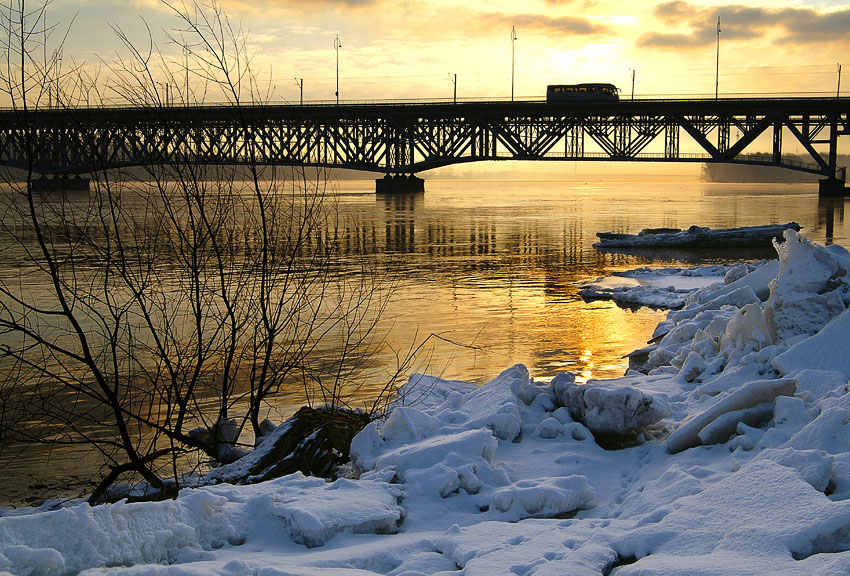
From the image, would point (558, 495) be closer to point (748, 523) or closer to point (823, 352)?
point (748, 523)

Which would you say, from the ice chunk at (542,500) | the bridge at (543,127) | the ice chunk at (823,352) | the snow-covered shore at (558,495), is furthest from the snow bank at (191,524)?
the bridge at (543,127)

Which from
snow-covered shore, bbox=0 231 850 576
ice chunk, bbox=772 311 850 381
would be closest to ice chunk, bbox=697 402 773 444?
snow-covered shore, bbox=0 231 850 576

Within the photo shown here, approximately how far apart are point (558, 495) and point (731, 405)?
1884 mm

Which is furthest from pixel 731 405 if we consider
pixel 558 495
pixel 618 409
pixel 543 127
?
pixel 543 127

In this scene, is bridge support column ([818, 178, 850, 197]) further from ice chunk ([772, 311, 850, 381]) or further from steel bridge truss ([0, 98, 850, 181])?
ice chunk ([772, 311, 850, 381])

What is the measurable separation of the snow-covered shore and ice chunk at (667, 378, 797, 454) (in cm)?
1

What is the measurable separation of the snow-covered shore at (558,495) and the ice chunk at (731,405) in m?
0.01

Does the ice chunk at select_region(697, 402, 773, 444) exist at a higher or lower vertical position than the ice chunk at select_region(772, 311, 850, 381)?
lower

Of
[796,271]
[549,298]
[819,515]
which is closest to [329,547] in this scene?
[819,515]

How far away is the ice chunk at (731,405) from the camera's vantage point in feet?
19.7

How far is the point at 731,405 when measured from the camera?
20.0 feet

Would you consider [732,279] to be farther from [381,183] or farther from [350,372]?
[381,183]

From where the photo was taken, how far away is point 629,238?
96.2 feet

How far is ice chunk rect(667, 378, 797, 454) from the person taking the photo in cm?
599
